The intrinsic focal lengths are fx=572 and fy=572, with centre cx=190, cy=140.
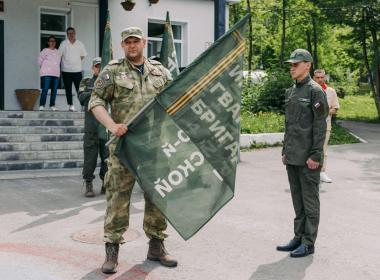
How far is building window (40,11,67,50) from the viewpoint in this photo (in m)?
15.7

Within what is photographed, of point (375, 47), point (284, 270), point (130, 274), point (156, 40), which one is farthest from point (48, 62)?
point (375, 47)

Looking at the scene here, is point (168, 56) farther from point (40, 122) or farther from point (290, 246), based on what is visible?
point (40, 122)

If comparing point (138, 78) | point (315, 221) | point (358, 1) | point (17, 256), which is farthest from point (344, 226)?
point (358, 1)

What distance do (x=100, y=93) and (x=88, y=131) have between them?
379 cm

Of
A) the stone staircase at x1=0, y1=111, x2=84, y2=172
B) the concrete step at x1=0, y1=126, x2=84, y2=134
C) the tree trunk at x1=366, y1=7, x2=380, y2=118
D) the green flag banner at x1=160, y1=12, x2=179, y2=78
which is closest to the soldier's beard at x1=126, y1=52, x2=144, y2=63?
the green flag banner at x1=160, y1=12, x2=179, y2=78

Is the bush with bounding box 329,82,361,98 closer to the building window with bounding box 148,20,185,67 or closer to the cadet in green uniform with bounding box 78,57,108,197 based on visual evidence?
the building window with bounding box 148,20,185,67

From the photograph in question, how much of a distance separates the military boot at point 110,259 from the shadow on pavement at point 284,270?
1176 millimetres

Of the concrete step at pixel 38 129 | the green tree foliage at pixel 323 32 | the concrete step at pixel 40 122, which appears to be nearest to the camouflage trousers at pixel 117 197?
the concrete step at pixel 38 129

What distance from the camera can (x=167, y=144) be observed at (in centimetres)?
476

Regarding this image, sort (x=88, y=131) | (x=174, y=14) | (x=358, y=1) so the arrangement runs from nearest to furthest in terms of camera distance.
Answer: (x=88, y=131)
(x=174, y=14)
(x=358, y=1)

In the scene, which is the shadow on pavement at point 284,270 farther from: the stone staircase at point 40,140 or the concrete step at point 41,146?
the concrete step at point 41,146

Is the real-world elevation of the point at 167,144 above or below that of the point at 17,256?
above

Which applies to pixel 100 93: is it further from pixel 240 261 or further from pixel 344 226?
pixel 344 226

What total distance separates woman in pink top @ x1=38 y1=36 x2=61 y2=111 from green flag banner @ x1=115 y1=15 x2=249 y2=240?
33.4 ft
